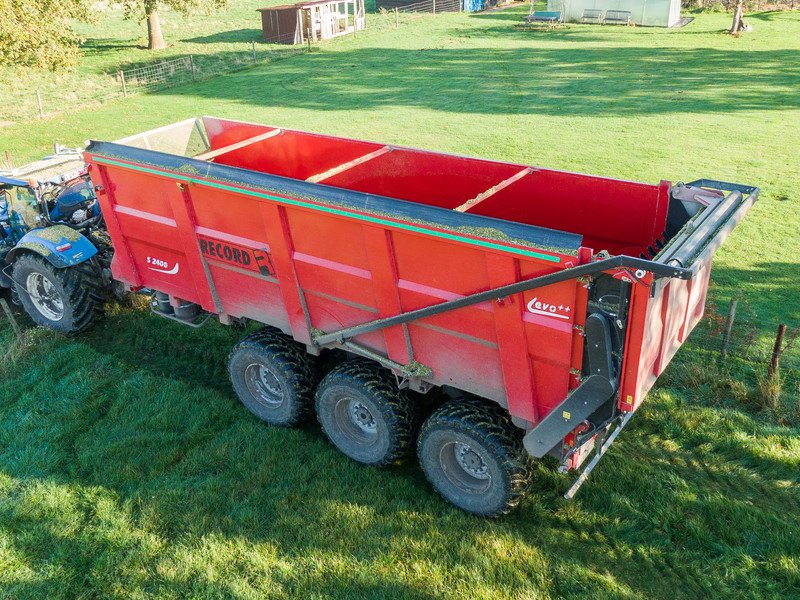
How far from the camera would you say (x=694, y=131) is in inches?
674

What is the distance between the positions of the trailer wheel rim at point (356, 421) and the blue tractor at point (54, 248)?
3595 mm

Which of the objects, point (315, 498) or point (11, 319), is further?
point (11, 319)

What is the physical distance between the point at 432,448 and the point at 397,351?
0.81m

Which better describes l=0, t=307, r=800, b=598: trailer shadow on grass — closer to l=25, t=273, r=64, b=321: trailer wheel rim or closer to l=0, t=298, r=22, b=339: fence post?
l=0, t=298, r=22, b=339: fence post

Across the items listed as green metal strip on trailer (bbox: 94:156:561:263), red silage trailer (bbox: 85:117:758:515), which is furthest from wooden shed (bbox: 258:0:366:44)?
green metal strip on trailer (bbox: 94:156:561:263)

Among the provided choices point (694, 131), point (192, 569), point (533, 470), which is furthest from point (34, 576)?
point (694, 131)

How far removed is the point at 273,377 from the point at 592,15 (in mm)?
31680

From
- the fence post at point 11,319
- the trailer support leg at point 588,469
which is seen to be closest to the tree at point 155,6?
the fence post at point 11,319

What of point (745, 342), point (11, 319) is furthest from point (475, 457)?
point (11, 319)

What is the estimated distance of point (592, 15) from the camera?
108 feet

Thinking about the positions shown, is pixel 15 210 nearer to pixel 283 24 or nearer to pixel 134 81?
pixel 134 81

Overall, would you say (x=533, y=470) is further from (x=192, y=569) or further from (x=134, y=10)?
(x=134, y=10)

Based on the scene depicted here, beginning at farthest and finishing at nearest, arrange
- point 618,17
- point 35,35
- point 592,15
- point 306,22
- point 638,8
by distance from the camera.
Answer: point 592,15, point 618,17, point 638,8, point 306,22, point 35,35

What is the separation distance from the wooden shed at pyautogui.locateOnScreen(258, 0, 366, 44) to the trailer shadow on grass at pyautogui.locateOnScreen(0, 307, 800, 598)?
27.1 m
